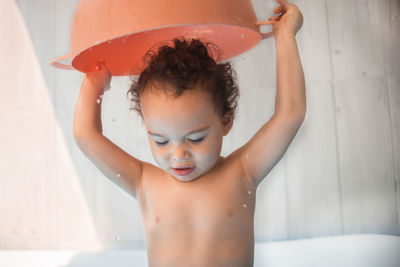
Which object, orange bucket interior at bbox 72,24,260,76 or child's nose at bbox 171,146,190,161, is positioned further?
orange bucket interior at bbox 72,24,260,76

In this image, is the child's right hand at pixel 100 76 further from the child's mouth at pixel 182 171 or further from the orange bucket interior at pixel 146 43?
the child's mouth at pixel 182 171

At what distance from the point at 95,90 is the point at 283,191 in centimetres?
66

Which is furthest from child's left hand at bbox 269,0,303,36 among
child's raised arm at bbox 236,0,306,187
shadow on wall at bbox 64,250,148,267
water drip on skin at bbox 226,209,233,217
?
shadow on wall at bbox 64,250,148,267

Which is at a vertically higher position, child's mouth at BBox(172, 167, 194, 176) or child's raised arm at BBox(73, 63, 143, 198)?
child's raised arm at BBox(73, 63, 143, 198)

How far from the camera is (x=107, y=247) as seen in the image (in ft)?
3.64

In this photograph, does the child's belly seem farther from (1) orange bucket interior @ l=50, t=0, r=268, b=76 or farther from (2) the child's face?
(1) orange bucket interior @ l=50, t=0, r=268, b=76

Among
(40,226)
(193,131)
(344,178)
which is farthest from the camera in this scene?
(40,226)

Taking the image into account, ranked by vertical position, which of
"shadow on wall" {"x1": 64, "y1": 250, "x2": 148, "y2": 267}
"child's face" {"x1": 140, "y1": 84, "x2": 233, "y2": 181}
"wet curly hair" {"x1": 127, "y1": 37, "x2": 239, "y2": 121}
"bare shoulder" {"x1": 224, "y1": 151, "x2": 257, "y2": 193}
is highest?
"wet curly hair" {"x1": 127, "y1": 37, "x2": 239, "y2": 121}

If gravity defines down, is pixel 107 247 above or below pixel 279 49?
below

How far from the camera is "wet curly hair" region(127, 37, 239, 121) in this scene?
473 mm

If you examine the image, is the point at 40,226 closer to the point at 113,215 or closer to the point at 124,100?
the point at 113,215

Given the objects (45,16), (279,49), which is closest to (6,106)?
(45,16)

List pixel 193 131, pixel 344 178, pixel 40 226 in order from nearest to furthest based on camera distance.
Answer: pixel 193 131, pixel 344 178, pixel 40 226

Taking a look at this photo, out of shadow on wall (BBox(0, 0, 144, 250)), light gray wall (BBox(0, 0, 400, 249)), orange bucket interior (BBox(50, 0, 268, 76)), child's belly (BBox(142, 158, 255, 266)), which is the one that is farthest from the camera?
shadow on wall (BBox(0, 0, 144, 250))
